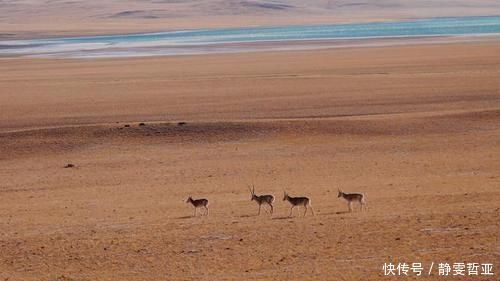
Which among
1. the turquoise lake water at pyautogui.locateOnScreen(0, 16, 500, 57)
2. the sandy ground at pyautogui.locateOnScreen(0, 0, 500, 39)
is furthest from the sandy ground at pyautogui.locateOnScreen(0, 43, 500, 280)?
the sandy ground at pyautogui.locateOnScreen(0, 0, 500, 39)

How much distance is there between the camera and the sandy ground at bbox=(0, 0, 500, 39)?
127 metres

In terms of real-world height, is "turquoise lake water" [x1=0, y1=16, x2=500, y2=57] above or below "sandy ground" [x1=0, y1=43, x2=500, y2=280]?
above

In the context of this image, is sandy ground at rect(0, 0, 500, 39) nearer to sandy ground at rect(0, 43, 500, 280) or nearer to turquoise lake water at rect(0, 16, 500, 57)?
turquoise lake water at rect(0, 16, 500, 57)

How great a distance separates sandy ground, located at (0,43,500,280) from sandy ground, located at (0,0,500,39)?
2763 inches

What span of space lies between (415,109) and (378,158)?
9770 millimetres

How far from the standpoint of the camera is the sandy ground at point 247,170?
47.9ft

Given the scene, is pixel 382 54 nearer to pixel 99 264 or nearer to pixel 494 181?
pixel 494 181

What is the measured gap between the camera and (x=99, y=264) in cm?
1452

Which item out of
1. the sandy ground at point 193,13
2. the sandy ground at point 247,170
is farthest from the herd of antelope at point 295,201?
the sandy ground at point 193,13

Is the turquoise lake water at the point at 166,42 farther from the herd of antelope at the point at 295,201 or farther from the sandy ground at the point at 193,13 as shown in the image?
the herd of antelope at the point at 295,201

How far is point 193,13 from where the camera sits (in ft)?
508

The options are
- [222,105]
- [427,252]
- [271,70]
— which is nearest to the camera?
[427,252]

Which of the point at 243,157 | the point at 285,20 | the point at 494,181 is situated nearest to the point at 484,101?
the point at 243,157

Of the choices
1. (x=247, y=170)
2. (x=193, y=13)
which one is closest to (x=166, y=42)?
(x=247, y=170)
